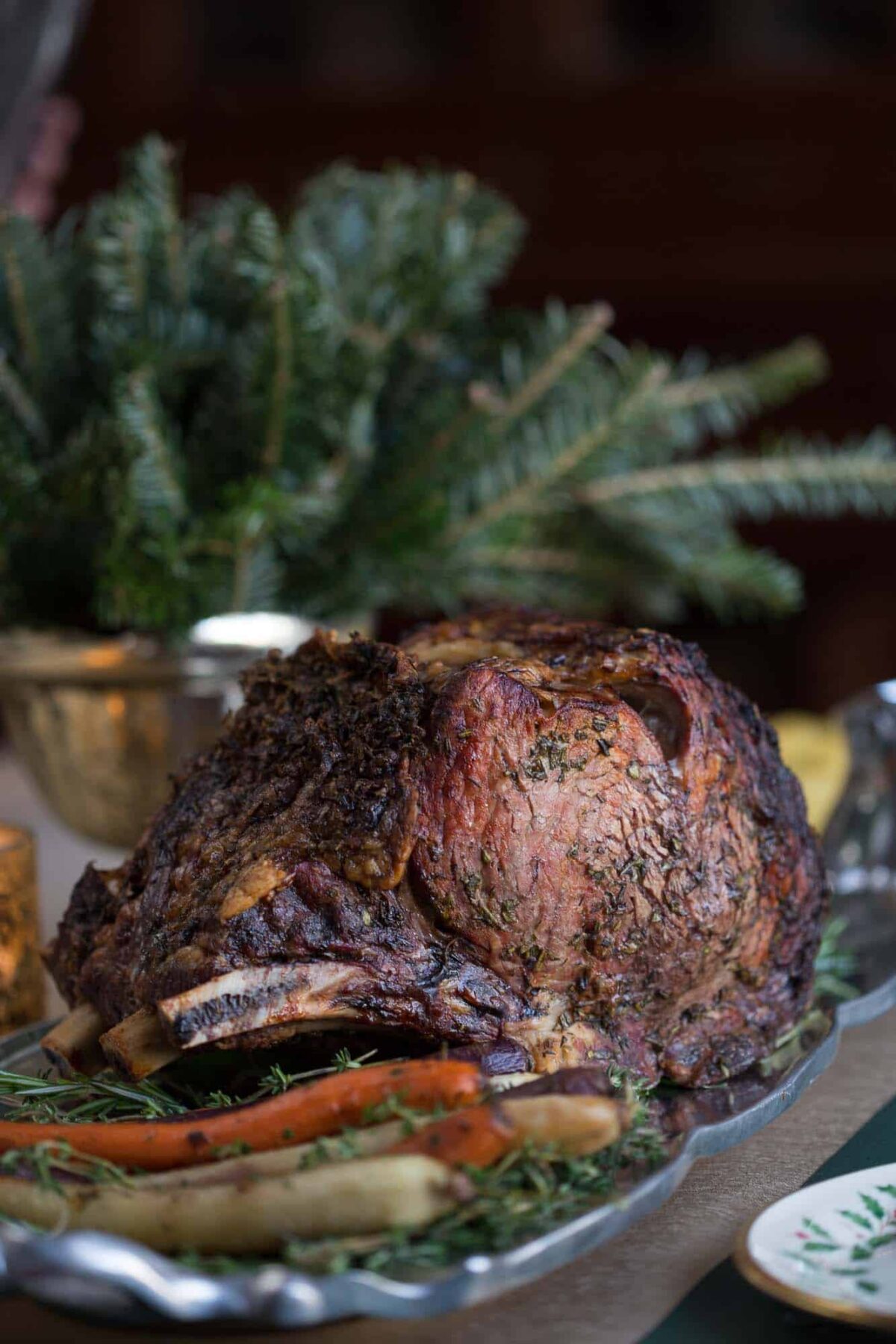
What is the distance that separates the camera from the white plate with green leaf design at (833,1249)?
36.0 inches

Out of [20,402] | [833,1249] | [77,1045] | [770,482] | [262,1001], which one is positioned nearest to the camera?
[833,1249]

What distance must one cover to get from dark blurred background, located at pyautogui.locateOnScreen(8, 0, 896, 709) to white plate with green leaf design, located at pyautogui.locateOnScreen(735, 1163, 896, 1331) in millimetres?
4419

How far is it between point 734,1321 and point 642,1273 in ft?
0.27

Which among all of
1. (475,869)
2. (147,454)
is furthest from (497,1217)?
(147,454)

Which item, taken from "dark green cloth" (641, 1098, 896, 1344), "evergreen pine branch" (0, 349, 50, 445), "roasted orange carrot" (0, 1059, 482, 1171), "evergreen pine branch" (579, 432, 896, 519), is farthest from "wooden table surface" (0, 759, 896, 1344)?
"evergreen pine branch" (0, 349, 50, 445)

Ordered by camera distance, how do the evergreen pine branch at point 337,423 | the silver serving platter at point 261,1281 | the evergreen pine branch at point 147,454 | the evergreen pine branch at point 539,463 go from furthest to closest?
the evergreen pine branch at point 539,463 → the evergreen pine branch at point 337,423 → the evergreen pine branch at point 147,454 → the silver serving platter at point 261,1281

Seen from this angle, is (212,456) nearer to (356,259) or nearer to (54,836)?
(356,259)

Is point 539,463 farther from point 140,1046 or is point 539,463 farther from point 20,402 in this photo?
point 140,1046

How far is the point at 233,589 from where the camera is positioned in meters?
2.15

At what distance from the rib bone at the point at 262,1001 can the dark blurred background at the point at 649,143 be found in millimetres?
4425

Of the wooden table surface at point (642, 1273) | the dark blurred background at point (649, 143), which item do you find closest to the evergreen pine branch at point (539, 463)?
the wooden table surface at point (642, 1273)

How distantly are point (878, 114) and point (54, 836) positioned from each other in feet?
13.0

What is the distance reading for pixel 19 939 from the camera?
154 centimetres

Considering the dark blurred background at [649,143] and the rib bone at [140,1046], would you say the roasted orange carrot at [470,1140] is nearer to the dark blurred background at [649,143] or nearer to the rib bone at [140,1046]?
the rib bone at [140,1046]
